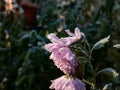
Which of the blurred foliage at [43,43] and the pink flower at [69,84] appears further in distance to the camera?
the blurred foliage at [43,43]

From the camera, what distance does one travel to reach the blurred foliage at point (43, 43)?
131 inches

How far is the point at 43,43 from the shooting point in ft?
11.4

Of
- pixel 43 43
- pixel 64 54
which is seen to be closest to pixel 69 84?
pixel 64 54

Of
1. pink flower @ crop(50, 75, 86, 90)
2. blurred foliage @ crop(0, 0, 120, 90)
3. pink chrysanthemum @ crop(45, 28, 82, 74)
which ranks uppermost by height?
blurred foliage @ crop(0, 0, 120, 90)

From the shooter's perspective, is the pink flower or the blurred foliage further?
the blurred foliage

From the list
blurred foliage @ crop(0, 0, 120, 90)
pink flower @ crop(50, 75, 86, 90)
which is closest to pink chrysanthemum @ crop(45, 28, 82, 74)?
pink flower @ crop(50, 75, 86, 90)

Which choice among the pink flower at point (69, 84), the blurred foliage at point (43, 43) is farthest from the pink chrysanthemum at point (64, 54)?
the blurred foliage at point (43, 43)

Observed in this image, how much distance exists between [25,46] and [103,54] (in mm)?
730

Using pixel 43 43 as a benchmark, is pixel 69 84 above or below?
below

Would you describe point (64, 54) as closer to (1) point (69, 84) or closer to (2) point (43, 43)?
(1) point (69, 84)

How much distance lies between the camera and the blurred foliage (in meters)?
3.33

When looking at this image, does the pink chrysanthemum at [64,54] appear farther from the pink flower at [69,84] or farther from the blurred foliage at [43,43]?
the blurred foliage at [43,43]

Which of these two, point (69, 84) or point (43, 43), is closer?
point (69, 84)

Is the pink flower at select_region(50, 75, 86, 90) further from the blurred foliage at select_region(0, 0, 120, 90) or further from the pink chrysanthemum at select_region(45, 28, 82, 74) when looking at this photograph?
the blurred foliage at select_region(0, 0, 120, 90)
